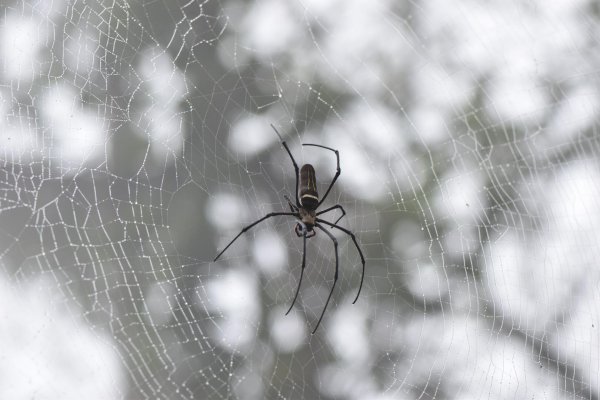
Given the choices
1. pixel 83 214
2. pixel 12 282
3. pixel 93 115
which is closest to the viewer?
pixel 12 282

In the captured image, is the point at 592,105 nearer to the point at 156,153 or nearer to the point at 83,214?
the point at 156,153

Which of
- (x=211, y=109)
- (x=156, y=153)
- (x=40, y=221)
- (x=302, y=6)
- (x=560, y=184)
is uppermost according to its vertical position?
(x=302, y=6)

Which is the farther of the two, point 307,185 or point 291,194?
point 291,194

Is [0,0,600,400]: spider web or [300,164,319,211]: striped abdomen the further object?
[300,164,319,211]: striped abdomen

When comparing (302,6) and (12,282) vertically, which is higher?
(302,6)

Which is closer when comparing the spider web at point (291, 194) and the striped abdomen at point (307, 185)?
the spider web at point (291, 194)

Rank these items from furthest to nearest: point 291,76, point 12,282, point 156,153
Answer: point 291,76 → point 156,153 → point 12,282

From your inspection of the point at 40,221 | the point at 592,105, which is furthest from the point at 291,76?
the point at 40,221

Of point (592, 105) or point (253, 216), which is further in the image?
point (592, 105)
